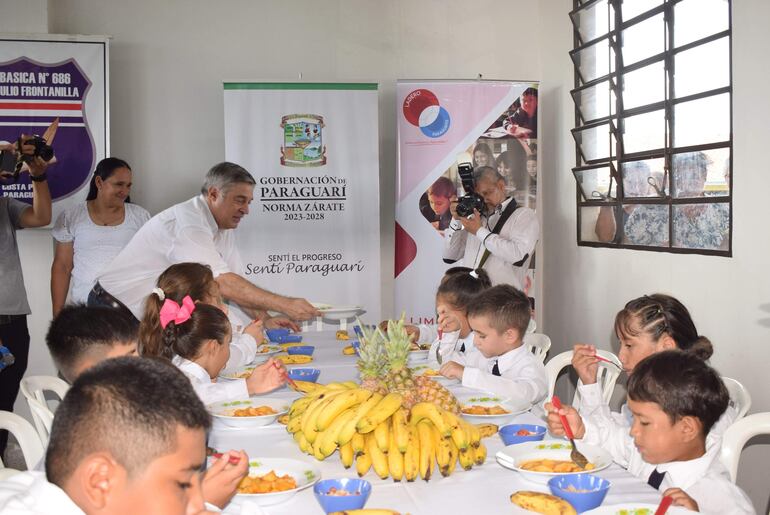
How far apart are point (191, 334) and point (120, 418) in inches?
73.1

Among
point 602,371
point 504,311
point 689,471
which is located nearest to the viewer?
point 689,471

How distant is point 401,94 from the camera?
5.91m

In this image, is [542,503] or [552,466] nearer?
[542,503]

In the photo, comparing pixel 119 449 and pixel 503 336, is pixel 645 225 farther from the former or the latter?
pixel 119 449

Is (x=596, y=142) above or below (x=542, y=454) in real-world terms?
above

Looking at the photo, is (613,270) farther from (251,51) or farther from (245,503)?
(245,503)

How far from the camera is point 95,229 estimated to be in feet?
17.2

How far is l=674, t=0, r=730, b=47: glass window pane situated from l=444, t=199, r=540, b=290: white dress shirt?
153 cm

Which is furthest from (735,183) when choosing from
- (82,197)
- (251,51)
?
(82,197)

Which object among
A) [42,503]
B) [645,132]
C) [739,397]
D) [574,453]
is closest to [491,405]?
[574,453]

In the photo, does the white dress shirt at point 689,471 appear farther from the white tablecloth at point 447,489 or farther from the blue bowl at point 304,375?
the blue bowl at point 304,375

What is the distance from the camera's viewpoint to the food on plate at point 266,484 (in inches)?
73.3

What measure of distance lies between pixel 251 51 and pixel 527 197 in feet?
7.59

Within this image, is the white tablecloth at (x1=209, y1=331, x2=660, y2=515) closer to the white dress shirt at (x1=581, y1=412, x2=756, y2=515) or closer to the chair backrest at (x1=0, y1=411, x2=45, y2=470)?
the white dress shirt at (x1=581, y1=412, x2=756, y2=515)
